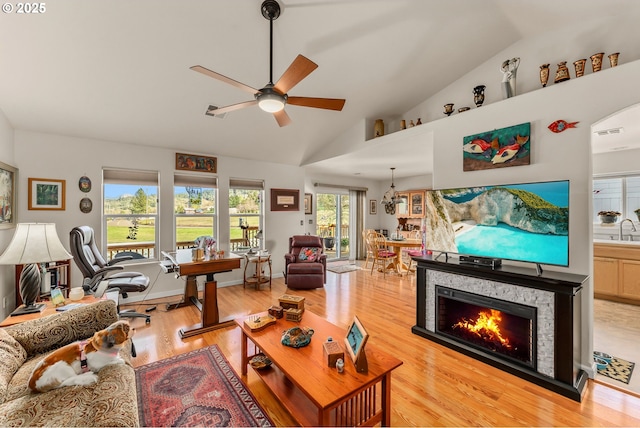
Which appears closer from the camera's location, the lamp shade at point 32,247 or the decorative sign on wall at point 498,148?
the lamp shade at point 32,247

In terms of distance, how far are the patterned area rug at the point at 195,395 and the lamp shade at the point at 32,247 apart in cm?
126

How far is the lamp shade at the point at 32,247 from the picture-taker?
84.7 inches

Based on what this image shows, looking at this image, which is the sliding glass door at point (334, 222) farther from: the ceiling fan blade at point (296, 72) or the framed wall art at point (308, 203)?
the ceiling fan blade at point (296, 72)

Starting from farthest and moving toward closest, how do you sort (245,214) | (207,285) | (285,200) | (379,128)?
1. (285,200)
2. (245,214)
3. (379,128)
4. (207,285)

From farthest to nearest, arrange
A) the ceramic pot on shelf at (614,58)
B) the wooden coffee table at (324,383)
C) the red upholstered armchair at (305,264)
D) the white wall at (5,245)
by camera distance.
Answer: the red upholstered armchair at (305,264), the white wall at (5,245), the ceramic pot on shelf at (614,58), the wooden coffee table at (324,383)

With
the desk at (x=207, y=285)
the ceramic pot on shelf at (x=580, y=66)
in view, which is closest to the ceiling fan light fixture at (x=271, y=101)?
the desk at (x=207, y=285)

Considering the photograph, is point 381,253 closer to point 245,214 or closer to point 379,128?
point 379,128

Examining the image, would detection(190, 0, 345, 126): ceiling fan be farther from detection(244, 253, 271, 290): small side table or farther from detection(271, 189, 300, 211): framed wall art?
detection(271, 189, 300, 211): framed wall art

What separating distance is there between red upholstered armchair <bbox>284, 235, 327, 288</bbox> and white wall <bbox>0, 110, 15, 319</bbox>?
3.38m

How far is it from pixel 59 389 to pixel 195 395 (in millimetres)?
810

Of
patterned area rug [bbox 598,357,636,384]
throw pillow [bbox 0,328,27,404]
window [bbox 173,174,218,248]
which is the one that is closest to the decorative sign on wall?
patterned area rug [bbox 598,357,636,384]

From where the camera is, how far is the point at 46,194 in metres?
3.41

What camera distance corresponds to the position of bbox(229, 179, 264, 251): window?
505 cm

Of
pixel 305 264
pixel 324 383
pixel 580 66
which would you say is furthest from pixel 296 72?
pixel 305 264
